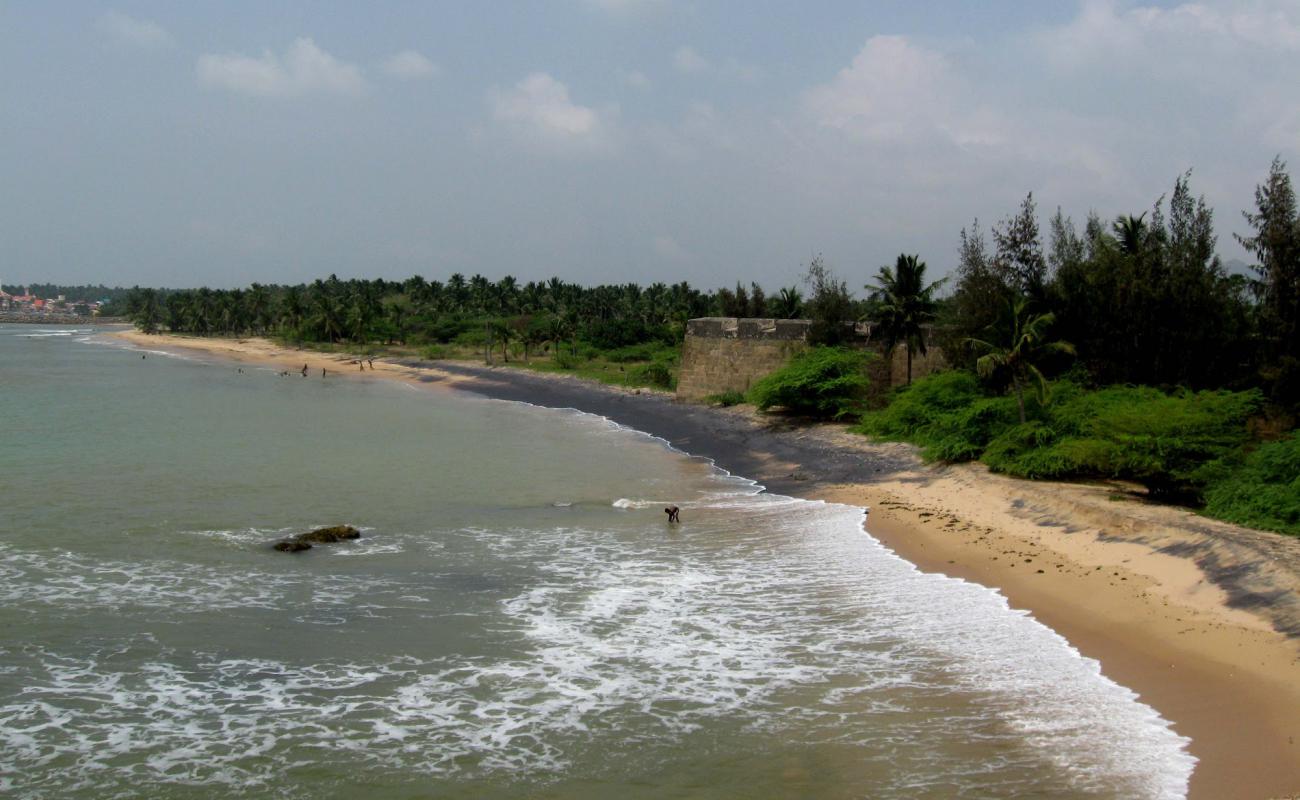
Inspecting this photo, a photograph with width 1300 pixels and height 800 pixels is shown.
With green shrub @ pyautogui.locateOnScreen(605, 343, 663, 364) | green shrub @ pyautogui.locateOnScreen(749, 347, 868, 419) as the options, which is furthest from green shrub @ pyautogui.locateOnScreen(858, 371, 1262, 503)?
green shrub @ pyautogui.locateOnScreen(605, 343, 663, 364)


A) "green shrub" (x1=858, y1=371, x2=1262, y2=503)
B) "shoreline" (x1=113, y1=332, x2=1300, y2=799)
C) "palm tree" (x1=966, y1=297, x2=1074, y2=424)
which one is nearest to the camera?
"shoreline" (x1=113, y1=332, x2=1300, y2=799)

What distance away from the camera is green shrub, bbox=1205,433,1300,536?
58.8ft

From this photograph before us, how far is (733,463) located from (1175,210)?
1649cm

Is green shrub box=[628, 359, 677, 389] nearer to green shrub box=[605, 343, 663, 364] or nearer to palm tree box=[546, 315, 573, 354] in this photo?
green shrub box=[605, 343, 663, 364]

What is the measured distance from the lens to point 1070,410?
27.0m

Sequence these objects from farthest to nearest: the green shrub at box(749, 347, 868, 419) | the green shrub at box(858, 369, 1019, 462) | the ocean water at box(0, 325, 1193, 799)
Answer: the green shrub at box(749, 347, 868, 419), the green shrub at box(858, 369, 1019, 462), the ocean water at box(0, 325, 1193, 799)

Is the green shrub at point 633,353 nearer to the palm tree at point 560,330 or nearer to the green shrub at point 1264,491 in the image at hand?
the palm tree at point 560,330

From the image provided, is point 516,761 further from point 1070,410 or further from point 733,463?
point 733,463

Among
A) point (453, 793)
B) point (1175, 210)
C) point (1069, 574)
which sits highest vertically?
point (1175, 210)

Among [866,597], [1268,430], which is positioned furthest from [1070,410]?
[866,597]

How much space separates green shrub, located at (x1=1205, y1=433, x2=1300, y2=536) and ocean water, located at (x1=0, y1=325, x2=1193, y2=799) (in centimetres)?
552

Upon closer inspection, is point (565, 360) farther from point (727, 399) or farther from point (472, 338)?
point (727, 399)

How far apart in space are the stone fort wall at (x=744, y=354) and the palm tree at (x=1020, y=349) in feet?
39.6

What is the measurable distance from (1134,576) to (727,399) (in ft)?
97.4
